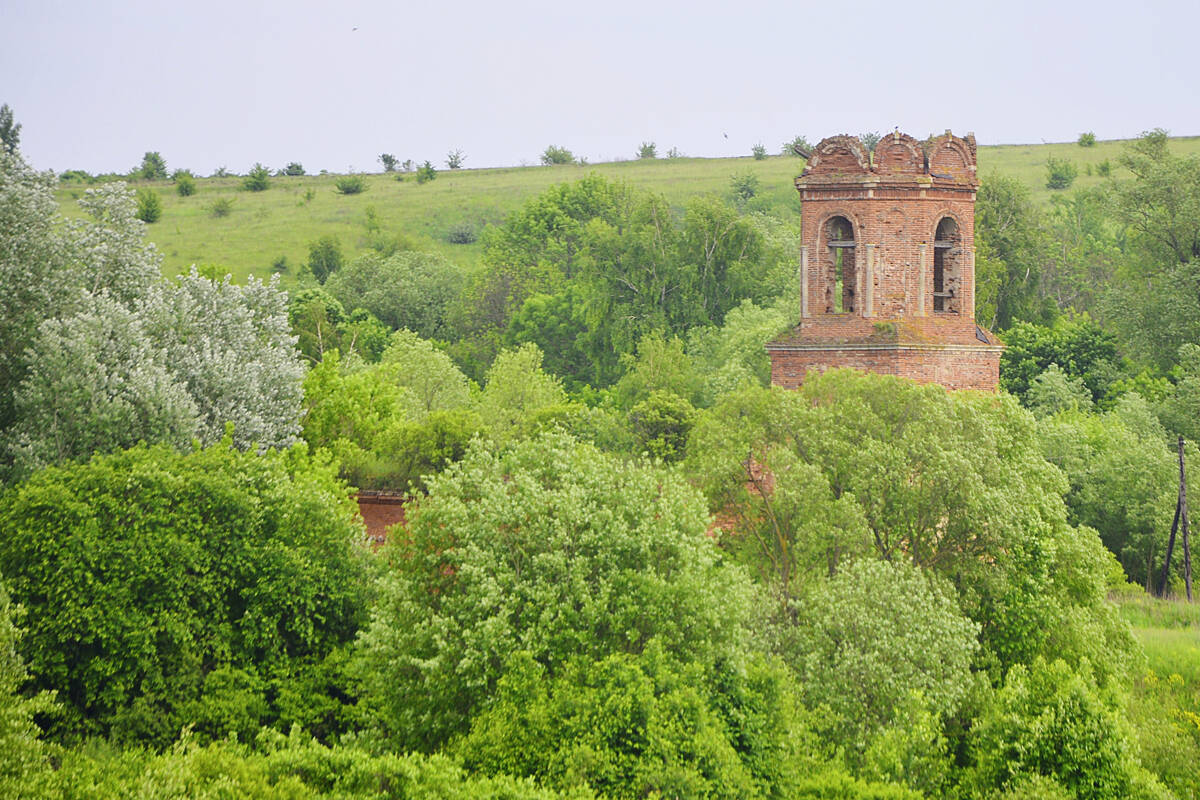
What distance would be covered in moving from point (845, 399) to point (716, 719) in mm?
9580

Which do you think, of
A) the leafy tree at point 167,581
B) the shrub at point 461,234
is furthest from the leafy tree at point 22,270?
the shrub at point 461,234

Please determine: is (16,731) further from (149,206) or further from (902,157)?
(149,206)

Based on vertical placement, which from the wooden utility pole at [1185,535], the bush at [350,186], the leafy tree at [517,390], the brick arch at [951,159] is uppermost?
the bush at [350,186]

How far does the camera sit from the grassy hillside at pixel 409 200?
341 ft

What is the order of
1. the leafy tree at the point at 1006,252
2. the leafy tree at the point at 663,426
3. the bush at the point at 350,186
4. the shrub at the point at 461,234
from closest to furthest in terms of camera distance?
the leafy tree at the point at 663,426
the leafy tree at the point at 1006,252
the shrub at the point at 461,234
the bush at the point at 350,186

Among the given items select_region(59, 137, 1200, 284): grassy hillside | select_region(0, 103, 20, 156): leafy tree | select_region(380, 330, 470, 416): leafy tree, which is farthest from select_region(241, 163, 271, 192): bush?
select_region(380, 330, 470, 416): leafy tree

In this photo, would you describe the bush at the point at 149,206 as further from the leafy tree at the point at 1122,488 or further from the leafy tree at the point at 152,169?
the leafy tree at the point at 1122,488

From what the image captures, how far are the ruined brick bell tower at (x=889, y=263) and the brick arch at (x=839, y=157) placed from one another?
0.07 feet

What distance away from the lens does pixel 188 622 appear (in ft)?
85.4

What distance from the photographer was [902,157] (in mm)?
33250

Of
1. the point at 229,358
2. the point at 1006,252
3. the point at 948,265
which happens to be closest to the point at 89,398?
the point at 229,358

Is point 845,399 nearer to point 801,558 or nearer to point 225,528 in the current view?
point 801,558

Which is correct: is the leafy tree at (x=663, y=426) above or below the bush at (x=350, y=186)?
below

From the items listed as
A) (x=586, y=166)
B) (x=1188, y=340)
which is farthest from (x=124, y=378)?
(x=586, y=166)
